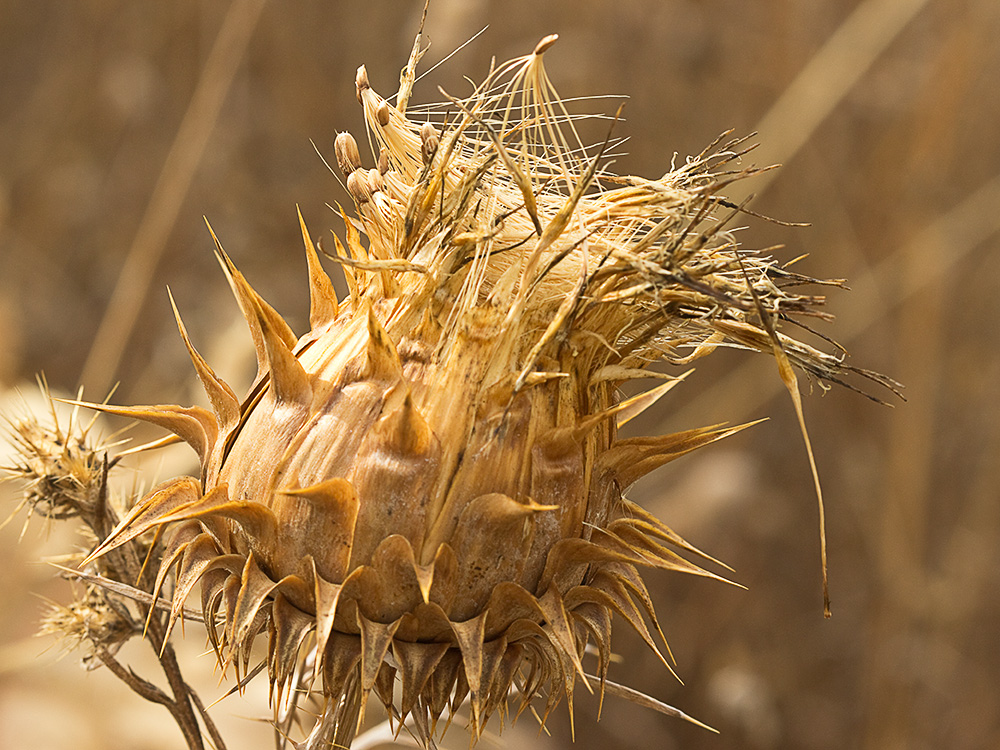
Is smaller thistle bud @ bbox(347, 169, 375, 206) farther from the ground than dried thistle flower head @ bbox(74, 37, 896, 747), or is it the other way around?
smaller thistle bud @ bbox(347, 169, 375, 206)

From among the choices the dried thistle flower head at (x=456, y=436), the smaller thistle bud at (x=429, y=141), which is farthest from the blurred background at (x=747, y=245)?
the smaller thistle bud at (x=429, y=141)

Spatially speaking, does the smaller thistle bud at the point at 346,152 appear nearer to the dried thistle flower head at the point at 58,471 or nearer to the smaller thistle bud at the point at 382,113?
the smaller thistle bud at the point at 382,113

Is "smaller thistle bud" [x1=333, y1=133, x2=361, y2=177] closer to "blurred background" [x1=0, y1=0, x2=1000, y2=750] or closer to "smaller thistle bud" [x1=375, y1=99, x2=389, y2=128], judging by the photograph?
"smaller thistle bud" [x1=375, y1=99, x2=389, y2=128]

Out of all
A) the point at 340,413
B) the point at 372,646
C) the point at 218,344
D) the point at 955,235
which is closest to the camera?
the point at 372,646

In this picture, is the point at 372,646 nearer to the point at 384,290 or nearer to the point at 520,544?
the point at 520,544

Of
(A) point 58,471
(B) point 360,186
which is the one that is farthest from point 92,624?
(B) point 360,186

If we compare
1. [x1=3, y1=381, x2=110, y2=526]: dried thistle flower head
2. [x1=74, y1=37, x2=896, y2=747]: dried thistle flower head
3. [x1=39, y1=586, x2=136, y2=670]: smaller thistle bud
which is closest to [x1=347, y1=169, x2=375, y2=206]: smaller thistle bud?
[x1=74, y1=37, x2=896, y2=747]: dried thistle flower head

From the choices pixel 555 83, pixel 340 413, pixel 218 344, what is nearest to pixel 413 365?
pixel 340 413
